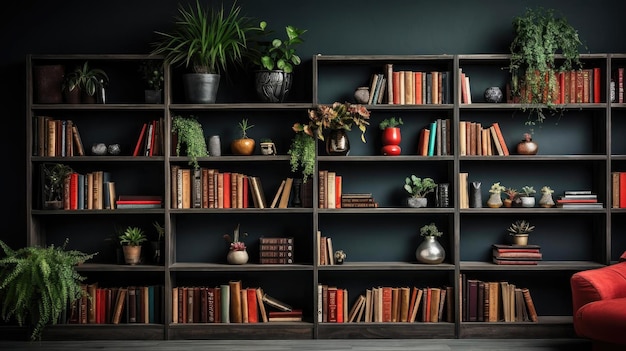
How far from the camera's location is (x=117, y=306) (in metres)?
5.07

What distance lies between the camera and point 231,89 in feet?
17.6

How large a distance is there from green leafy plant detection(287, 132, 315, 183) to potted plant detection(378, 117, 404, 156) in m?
0.56

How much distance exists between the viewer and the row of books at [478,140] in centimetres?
511

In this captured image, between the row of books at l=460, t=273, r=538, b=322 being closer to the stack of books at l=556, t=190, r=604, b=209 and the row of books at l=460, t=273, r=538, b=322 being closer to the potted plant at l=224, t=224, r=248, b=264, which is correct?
the stack of books at l=556, t=190, r=604, b=209

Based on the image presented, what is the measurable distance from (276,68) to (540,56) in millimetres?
1933

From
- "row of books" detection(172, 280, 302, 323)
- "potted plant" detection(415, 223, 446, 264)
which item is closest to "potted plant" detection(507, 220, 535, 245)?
"potted plant" detection(415, 223, 446, 264)

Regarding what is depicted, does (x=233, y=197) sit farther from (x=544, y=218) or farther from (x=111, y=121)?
(x=544, y=218)

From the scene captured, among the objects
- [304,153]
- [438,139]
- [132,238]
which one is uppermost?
[438,139]

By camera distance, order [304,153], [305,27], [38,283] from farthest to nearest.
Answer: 1. [305,27]
2. [304,153]
3. [38,283]

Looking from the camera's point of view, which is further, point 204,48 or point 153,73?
point 153,73

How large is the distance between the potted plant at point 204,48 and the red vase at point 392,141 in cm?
124

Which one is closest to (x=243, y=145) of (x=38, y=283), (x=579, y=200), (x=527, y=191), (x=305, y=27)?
(x=305, y=27)

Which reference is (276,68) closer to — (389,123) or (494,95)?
(389,123)

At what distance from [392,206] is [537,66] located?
1507 millimetres
